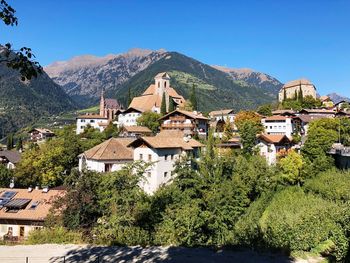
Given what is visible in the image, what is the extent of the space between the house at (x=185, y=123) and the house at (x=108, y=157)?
58.6 ft

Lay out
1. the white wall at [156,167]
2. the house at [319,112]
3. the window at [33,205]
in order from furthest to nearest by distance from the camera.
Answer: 1. the house at [319,112]
2. the white wall at [156,167]
3. the window at [33,205]

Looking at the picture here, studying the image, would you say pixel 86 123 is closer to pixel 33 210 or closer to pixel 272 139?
pixel 272 139

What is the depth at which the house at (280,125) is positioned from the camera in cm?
6028

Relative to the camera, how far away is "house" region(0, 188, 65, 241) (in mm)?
27828

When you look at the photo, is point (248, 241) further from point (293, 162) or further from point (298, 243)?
point (293, 162)

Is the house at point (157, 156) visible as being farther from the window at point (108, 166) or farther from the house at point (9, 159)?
the house at point (9, 159)

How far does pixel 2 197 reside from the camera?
31.8m

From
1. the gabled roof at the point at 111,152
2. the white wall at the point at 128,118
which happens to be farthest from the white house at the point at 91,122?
the gabled roof at the point at 111,152

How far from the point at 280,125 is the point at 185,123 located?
17.8 m

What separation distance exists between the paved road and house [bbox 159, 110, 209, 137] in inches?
1728

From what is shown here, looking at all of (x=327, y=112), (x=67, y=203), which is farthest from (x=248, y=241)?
(x=327, y=112)

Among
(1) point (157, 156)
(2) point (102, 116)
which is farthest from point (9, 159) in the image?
(2) point (102, 116)

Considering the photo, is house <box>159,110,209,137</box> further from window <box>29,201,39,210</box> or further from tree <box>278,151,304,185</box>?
window <box>29,201,39,210</box>

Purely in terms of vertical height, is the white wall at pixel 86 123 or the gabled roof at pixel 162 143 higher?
the white wall at pixel 86 123
